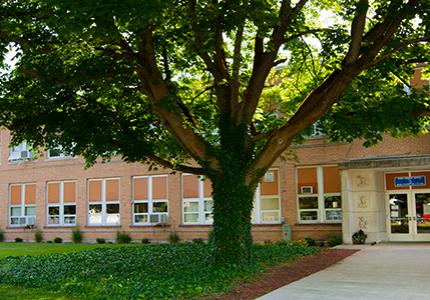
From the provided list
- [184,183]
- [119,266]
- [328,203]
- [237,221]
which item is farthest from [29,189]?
[237,221]

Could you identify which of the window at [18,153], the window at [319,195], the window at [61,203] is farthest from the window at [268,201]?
the window at [18,153]

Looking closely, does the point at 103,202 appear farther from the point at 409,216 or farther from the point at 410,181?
the point at 410,181

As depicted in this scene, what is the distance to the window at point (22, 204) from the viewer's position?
34781 mm

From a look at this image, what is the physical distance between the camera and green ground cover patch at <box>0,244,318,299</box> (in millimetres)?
10344

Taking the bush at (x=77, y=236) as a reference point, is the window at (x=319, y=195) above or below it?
above

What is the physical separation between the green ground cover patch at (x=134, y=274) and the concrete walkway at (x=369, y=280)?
Result: 1394 millimetres

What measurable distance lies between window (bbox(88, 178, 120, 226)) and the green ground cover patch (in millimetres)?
13287

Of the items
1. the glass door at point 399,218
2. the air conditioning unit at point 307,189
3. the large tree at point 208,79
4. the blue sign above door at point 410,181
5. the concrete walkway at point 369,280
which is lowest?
the concrete walkway at point 369,280

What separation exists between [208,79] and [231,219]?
6149 mm

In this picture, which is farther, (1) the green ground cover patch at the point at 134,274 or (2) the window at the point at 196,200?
(2) the window at the point at 196,200

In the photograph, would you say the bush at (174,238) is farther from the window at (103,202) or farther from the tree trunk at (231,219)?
the tree trunk at (231,219)

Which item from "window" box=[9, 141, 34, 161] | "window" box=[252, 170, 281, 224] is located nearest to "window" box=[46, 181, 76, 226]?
"window" box=[9, 141, 34, 161]

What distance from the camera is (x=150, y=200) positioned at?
99.2 ft

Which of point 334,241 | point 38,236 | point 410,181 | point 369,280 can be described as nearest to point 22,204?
point 38,236
